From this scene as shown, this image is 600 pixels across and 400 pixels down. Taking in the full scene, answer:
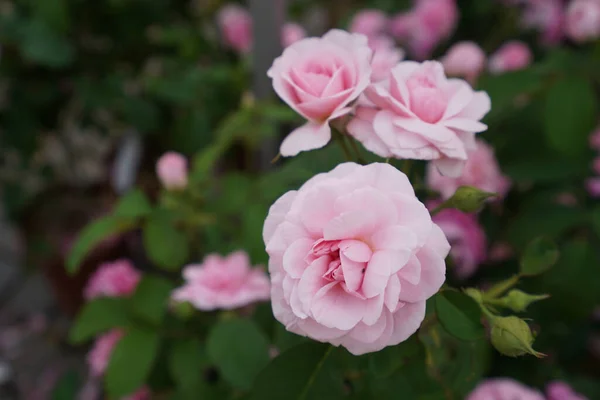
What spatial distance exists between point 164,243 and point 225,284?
17 centimetres

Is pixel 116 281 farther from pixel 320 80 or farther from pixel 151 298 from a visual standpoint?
pixel 320 80

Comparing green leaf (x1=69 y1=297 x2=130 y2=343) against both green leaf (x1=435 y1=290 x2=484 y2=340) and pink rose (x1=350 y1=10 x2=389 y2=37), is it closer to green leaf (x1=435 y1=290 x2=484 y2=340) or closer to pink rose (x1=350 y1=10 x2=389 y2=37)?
green leaf (x1=435 y1=290 x2=484 y2=340)

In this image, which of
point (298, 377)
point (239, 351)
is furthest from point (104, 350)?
point (298, 377)

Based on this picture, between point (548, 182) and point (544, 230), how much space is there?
0.15 metres

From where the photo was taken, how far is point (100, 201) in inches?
57.2

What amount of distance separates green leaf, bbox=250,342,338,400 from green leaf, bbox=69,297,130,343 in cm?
37

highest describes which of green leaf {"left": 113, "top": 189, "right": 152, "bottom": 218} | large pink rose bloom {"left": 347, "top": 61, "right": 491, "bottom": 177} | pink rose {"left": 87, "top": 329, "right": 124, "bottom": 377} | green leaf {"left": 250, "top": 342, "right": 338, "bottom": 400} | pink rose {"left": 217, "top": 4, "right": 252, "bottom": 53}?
large pink rose bloom {"left": 347, "top": 61, "right": 491, "bottom": 177}

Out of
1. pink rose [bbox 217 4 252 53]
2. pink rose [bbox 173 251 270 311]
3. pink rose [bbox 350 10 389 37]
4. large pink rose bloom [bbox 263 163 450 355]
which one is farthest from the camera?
pink rose [bbox 217 4 252 53]

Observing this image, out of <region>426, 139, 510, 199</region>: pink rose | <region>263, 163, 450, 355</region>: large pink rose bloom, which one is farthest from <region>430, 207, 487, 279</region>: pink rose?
<region>263, 163, 450, 355</region>: large pink rose bloom

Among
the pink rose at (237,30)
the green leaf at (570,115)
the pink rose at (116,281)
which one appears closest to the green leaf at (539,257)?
the green leaf at (570,115)

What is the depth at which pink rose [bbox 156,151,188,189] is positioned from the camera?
704 mm

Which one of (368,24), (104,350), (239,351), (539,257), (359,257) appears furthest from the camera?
(368,24)

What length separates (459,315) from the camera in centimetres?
37

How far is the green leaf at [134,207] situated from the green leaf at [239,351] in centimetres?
20
